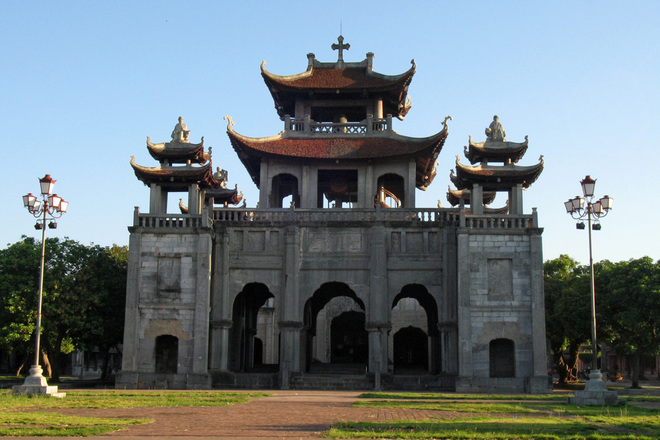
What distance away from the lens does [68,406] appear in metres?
23.0

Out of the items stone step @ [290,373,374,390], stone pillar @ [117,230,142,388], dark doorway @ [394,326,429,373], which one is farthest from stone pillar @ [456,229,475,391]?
dark doorway @ [394,326,429,373]

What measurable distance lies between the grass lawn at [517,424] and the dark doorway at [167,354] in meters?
15.8

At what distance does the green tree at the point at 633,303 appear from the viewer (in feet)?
129

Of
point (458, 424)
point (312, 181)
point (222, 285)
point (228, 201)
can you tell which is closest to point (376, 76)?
point (312, 181)

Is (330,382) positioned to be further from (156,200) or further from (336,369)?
(156,200)

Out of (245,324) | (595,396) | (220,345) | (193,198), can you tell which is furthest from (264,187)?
(595,396)

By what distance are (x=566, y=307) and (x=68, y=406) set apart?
30075 millimetres

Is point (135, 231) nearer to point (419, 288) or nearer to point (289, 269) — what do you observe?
point (289, 269)

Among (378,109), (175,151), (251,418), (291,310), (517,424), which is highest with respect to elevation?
(378,109)

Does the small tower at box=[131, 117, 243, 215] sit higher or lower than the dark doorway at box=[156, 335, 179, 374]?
higher

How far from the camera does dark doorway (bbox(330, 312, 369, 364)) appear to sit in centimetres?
5912

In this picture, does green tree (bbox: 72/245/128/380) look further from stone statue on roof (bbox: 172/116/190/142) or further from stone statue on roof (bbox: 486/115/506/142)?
stone statue on roof (bbox: 486/115/506/142)

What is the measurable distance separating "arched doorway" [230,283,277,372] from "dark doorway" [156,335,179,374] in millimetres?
3076

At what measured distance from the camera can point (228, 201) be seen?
49.3 meters
